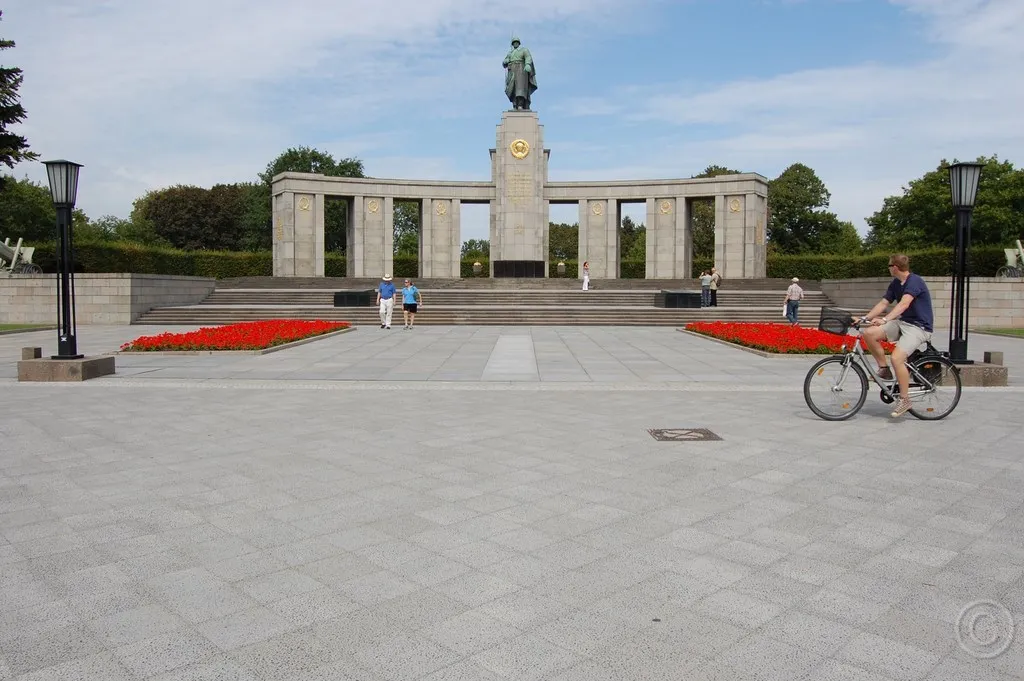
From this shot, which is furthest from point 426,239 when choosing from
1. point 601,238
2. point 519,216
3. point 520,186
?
point 601,238

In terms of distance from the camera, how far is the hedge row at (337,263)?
31.9 metres

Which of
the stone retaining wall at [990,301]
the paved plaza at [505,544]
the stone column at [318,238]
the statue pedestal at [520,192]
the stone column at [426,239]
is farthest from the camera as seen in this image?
the stone column at [426,239]

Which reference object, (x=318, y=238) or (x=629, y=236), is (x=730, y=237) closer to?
(x=318, y=238)

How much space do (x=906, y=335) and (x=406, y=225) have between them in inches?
3266

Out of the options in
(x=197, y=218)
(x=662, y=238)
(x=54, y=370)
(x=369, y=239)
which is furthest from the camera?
(x=197, y=218)

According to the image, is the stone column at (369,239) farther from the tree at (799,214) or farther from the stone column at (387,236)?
the tree at (799,214)

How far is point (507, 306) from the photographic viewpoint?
3050cm

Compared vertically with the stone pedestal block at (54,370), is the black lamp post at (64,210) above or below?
above

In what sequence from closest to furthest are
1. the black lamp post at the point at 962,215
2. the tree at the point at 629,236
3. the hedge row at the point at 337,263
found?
1. the black lamp post at the point at 962,215
2. the hedge row at the point at 337,263
3. the tree at the point at 629,236

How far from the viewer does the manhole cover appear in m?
7.50

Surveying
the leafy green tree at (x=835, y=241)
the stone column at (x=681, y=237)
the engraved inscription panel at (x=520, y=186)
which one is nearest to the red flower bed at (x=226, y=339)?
the engraved inscription panel at (x=520, y=186)

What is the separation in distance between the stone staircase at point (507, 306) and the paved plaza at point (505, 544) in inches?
725

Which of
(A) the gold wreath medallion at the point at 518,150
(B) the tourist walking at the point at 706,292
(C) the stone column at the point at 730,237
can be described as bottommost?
(B) the tourist walking at the point at 706,292

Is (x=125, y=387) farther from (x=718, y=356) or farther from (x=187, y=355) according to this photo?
(x=718, y=356)
